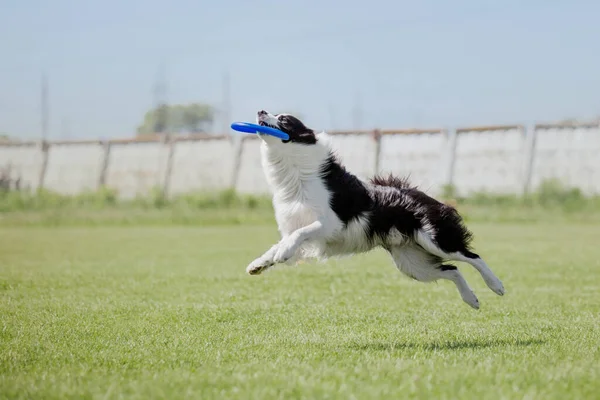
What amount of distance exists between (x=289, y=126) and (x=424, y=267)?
1681mm

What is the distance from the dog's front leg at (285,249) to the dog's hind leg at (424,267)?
0.99 meters

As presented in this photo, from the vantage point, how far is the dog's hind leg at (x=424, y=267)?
6.91m

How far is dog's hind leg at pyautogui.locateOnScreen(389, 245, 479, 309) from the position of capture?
6.91 m

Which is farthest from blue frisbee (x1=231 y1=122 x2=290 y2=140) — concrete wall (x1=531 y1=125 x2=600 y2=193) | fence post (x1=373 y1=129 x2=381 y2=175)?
concrete wall (x1=531 y1=125 x2=600 y2=193)

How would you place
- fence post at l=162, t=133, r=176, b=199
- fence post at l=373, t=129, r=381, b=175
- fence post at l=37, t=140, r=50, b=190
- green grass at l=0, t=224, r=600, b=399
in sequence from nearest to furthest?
green grass at l=0, t=224, r=600, b=399 < fence post at l=373, t=129, r=381, b=175 < fence post at l=162, t=133, r=176, b=199 < fence post at l=37, t=140, r=50, b=190

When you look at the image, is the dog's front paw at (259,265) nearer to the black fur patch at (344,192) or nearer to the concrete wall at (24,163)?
the black fur patch at (344,192)

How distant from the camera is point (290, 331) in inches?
264

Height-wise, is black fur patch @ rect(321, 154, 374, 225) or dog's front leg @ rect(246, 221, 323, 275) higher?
black fur patch @ rect(321, 154, 374, 225)

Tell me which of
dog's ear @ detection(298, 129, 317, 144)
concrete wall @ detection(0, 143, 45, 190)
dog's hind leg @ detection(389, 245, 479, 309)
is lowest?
concrete wall @ detection(0, 143, 45, 190)

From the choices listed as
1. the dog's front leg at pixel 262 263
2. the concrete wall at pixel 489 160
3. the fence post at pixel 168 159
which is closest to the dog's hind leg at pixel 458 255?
the dog's front leg at pixel 262 263

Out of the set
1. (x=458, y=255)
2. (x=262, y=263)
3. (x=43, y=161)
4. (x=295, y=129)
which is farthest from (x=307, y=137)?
(x=43, y=161)

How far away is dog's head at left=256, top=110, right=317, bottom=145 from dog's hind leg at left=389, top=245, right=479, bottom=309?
1.19 m

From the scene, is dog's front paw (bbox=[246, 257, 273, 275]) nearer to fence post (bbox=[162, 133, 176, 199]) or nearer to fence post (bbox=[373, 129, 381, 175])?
fence post (bbox=[373, 129, 381, 175])

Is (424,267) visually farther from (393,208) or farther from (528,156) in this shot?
(528,156)
